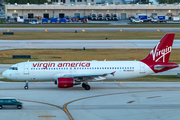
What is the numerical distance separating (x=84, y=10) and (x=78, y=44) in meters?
94.9

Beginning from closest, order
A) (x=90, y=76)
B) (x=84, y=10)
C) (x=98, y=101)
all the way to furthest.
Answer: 1. (x=98, y=101)
2. (x=90, y=76)
3. (x=84, y=10)

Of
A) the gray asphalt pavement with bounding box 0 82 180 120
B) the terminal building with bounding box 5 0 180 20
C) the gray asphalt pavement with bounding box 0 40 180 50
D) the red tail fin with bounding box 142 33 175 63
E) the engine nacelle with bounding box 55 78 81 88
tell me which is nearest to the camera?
the gray asphalt pavement with bounding box 0 82 180 120

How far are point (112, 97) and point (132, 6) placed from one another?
14400 cm

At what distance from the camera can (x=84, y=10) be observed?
175125 mm

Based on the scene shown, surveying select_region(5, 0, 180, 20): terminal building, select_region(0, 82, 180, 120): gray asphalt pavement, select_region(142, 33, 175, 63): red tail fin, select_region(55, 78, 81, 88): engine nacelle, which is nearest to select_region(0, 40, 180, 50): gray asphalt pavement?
select_region(0, 82, 180, 120): gray asphalt pavement

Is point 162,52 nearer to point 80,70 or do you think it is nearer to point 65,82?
point 80,70

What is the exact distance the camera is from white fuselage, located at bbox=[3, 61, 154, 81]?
4009cm

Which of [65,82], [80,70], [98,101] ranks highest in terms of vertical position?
[80,70]

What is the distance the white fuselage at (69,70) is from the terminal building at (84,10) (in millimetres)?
134949

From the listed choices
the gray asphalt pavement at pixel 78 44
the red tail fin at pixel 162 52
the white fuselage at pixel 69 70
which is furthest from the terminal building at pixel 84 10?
the white fuselage at pixel 69 70

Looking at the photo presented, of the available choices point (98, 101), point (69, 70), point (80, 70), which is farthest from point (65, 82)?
point (98, 101)

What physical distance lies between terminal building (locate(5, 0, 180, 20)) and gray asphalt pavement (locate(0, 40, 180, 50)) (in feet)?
286

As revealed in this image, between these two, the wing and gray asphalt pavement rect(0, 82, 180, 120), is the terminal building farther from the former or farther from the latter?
the wing

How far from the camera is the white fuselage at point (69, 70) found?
40.1 m
